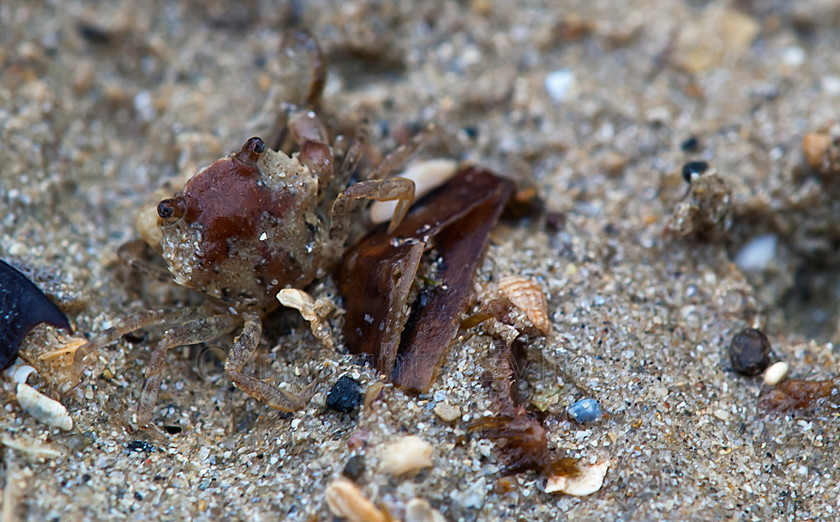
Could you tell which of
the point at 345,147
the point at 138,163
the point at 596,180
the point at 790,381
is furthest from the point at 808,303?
the point at 138,163

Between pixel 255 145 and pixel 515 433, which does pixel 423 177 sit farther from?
pixel 515 433

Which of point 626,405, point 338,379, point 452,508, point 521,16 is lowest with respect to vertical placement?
point 626,405

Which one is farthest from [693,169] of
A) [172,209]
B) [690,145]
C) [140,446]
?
[140,446]

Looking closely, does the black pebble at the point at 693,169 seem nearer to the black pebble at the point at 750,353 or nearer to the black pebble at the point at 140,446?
the black pebble at the point at 750,353

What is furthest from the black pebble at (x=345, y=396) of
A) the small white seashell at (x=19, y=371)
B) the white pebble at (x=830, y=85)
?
the white pebble at (x=830, y=85)

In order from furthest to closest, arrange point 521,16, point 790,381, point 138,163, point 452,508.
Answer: point 521,16, point 138,163, point 790,381, point 452,508

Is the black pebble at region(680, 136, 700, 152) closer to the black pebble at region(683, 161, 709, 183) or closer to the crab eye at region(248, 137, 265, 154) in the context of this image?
the black pebble at region(683, 161, 709, 183)

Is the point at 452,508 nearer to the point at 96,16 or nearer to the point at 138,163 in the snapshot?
the point at 138,163
